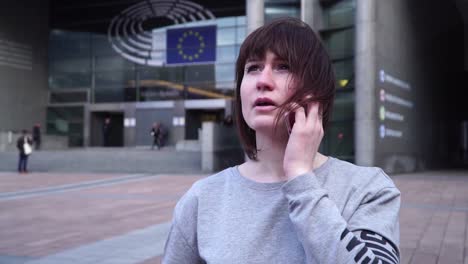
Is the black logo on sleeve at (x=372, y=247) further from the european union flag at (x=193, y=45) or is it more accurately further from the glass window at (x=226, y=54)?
the glass window at (x=226, y=54)

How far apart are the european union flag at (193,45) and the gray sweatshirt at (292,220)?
31753 mm

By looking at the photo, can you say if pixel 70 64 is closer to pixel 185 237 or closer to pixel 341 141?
pixel 341 141

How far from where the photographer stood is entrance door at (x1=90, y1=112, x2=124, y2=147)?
36812mm

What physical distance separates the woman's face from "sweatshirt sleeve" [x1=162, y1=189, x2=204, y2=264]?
1.09ft

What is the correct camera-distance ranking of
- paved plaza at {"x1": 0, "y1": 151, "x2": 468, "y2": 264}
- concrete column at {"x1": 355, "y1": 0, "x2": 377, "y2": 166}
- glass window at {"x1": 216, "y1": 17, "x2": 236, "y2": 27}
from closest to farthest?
paved plaza at {"x1": 0, "y1": 151, "x2": 468, "y2": 264} → concrete column at {"x1": 355, "y1": 0, "x2": 377, "y2": 166} → glass window at {"x1": 216, "y1": 17, "x2": 236, "y2": 27}

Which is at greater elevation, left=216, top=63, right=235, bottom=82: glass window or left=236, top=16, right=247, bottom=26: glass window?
left=236, top=16, right=247, bottom=26: glass window

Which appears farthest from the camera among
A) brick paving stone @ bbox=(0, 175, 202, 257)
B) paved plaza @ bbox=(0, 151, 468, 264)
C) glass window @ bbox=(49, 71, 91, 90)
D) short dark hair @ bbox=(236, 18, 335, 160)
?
glass window @ bbox=(49, 71, 91, 90)

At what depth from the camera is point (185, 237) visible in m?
1.40

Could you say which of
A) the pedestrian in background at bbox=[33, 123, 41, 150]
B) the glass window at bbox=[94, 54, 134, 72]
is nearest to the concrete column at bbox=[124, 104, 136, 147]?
the glass window at bbox=[94, 54, 134, 72]

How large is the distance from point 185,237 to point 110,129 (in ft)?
120

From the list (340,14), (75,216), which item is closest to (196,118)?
(340,14)

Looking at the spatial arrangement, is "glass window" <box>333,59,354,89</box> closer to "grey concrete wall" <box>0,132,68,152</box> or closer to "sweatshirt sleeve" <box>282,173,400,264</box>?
"sweatshirt sleeve" <box>282,173,400,264</box>

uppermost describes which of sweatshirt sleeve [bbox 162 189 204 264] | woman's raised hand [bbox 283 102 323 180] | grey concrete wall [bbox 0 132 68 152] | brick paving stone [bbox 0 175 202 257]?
woman's raised hand [bbox 283 102 323 180]

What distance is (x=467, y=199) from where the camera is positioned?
9.80 metres
